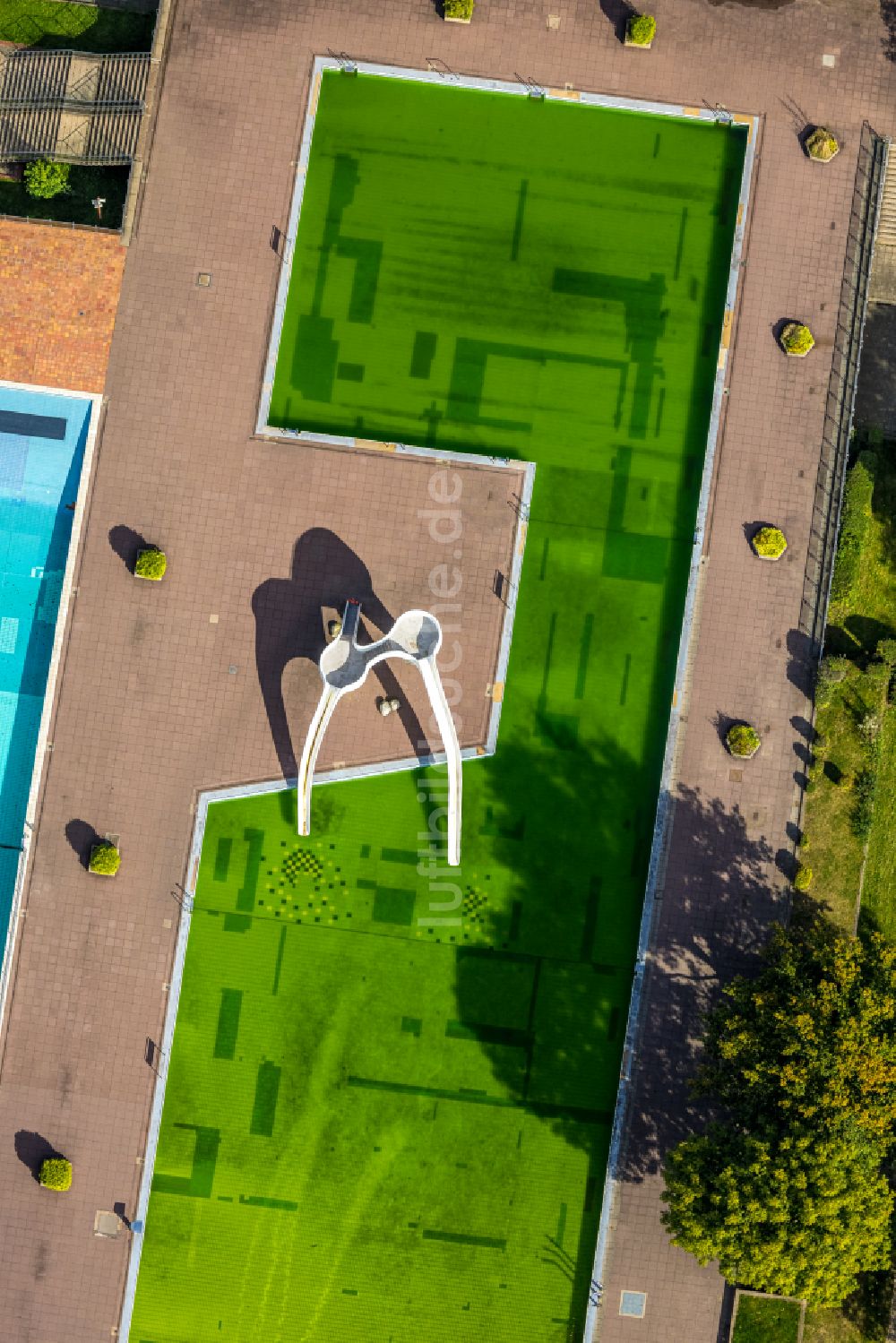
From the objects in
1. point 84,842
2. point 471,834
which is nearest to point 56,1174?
point 84,842

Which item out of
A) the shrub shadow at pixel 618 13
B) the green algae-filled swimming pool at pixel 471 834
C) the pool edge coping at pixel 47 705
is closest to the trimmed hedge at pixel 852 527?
the green algae-filled swimming pool at pixel 471 834

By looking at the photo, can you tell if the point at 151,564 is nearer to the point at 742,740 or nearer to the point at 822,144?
the point at 742,740

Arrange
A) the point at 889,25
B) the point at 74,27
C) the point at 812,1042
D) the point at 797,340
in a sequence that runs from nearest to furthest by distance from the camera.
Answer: the point at 812,1042 → the point at 797,340 → the point at 889,25 → the point at 74,27

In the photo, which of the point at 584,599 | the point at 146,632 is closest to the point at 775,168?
the point at 584,599

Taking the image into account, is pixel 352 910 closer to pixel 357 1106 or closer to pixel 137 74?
pixel 357 1106

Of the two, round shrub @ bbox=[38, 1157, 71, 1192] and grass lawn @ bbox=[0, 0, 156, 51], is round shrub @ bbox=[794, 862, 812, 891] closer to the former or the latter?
round shrub @ bbox=[38, 1157, 71, 1192]

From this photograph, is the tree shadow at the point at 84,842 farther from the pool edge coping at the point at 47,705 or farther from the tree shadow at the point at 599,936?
the tree shadow at the point at 599,936

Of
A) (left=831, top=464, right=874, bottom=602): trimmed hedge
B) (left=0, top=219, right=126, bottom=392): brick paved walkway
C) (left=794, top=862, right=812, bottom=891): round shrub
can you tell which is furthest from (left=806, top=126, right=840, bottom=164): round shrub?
(left=794, top=862, right=812, bottom=891): round shrub

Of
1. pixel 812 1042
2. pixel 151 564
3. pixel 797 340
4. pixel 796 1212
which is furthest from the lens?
pixel 797 340
